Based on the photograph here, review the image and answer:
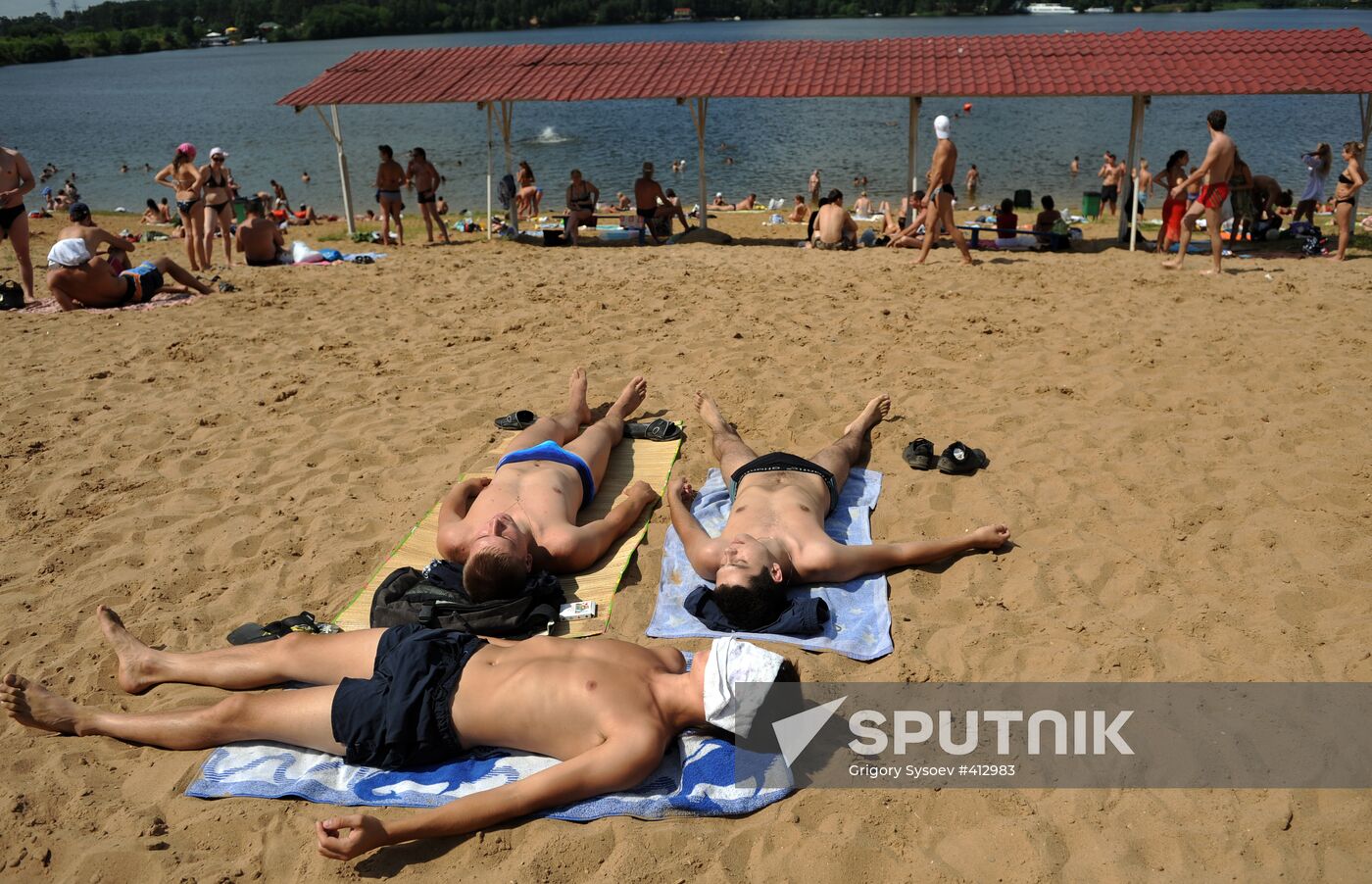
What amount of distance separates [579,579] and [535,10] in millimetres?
93710

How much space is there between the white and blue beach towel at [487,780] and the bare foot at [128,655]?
617 mm

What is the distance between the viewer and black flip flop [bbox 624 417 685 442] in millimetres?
6133

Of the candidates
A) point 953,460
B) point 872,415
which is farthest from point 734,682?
point 872,415

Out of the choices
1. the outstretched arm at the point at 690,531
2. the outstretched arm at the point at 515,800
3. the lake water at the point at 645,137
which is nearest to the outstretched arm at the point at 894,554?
the outstretched arm at the point at 690,531

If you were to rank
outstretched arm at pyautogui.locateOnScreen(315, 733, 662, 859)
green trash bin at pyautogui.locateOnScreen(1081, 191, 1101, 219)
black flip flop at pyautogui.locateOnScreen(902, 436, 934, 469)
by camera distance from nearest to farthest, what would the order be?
outstretched arm at pyautogui.locateOnScreen(315, 733, 662, 859)
black flip flop at pyautogui.locateOnScreen(902, 436, 934, 469)
green trash bin at pyautogui.locateOnScreen(1081, 191, 1101, 219)

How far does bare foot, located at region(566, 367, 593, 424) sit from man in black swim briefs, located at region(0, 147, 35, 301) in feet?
23.1

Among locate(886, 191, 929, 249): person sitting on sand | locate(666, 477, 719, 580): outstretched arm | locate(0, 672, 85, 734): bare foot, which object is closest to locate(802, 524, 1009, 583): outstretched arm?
locate(666, 477, 719, 580): outstretched arm

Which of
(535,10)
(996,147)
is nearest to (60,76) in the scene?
(535,10)

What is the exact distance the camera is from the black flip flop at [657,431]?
6133mm

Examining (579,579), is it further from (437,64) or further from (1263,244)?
(437,64)

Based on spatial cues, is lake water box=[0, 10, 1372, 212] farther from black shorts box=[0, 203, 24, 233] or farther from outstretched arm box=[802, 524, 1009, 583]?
black shorts box=[0, 203, 24, 233]

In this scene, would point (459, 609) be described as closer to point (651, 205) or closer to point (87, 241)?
point (87, 241)

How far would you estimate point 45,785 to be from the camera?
3.45 metres

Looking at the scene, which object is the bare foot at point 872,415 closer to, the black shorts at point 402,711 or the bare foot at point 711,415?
the bare foot at point 711,415
